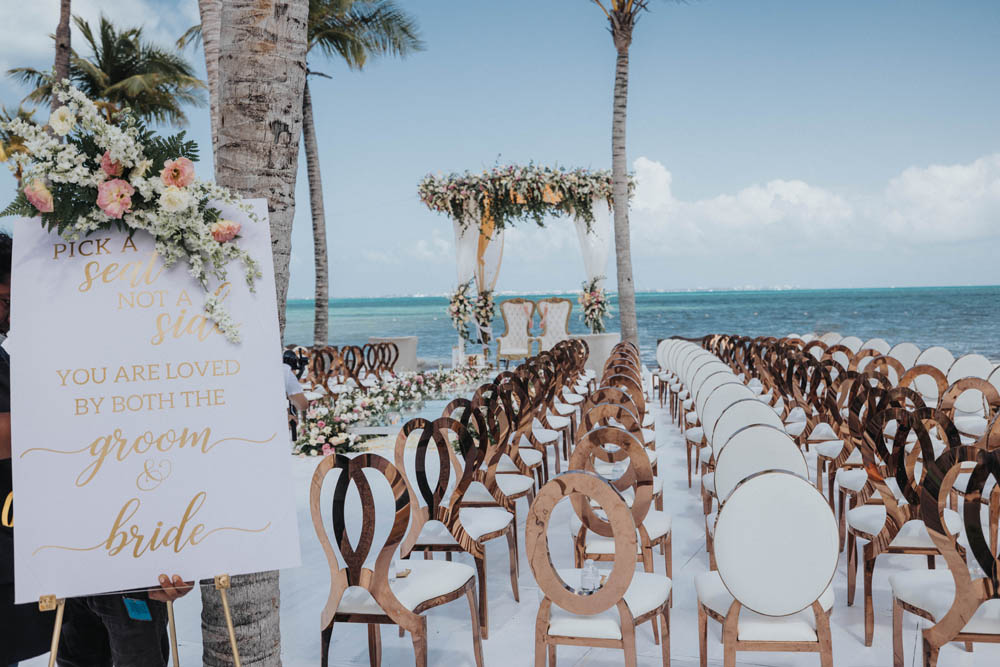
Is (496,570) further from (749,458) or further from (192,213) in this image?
(192,213)

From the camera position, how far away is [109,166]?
5.29ft

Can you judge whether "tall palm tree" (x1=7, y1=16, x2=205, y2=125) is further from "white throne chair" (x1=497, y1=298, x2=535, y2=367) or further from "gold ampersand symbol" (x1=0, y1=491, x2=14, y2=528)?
"gold ampersand symbol" (x1=0, y1=491, x2=14, y2=528)

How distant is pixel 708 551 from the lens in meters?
3.65

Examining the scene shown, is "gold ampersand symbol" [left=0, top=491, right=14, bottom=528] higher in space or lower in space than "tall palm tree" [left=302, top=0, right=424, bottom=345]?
lower

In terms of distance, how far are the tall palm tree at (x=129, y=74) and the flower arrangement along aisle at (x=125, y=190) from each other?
17023 millimetres

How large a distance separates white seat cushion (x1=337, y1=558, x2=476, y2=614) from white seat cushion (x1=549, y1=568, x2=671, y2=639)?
0.39 m

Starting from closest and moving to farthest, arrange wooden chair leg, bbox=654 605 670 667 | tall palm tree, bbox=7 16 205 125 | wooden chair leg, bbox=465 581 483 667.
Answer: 1. wooden chair leg, bbox=654 605 670 667
2. wooden chair leg, bbox=465 581 483 667
3. tall palm tree, bbox=7 16 205 125

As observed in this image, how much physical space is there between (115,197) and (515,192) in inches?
408

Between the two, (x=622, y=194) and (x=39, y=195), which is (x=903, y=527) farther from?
(x=622, y=194)

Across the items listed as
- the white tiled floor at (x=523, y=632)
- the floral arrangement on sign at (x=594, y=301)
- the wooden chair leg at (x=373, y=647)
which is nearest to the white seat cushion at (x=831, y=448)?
the white tiled floor at (x=523, y=632)

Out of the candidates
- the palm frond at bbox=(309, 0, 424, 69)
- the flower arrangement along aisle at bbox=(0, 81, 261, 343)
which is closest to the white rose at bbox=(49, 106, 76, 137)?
the flower arrangement along aisle at bbox=(0, 81, 261, 343)

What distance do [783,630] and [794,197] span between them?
51.5 m

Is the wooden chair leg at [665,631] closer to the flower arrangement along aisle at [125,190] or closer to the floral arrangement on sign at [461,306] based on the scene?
the flower arrangement along aisle at [125,190]

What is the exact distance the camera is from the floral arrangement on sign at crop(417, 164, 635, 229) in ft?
38.2
